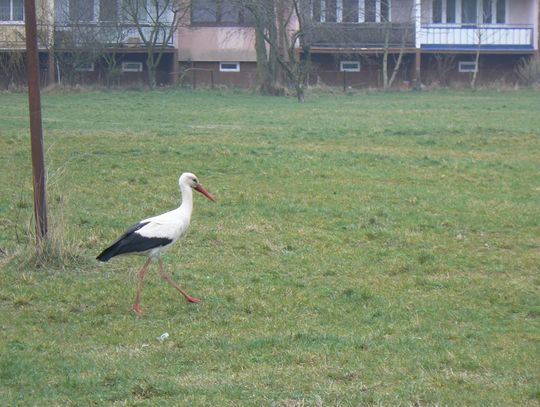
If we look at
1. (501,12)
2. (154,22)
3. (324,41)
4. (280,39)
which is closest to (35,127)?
(280,39)

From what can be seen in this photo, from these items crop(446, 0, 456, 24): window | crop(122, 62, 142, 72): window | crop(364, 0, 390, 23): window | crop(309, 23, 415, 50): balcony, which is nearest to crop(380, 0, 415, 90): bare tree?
crop(309, 23, 415, 50): balcony

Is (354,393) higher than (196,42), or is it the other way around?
(196,42)

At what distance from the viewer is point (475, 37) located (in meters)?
51.2

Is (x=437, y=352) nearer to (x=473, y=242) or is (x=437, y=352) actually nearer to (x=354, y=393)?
(x=354, y=393)

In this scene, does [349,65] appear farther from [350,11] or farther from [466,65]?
[466,65]

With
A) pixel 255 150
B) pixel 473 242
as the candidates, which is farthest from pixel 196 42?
pixel 473 242

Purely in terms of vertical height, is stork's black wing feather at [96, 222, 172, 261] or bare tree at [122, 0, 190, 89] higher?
bare tree at [122, 0, 190, 89]

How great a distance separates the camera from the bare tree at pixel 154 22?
4781 centimetres

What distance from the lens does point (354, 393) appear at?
6.44 meters

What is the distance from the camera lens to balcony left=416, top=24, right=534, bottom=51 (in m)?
50.9

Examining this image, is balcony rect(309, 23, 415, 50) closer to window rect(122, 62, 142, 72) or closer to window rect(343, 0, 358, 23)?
window rect(343, 0, 358, 23)

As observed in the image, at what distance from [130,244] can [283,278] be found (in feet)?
6.19

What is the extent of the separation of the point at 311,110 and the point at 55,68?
19286 mm

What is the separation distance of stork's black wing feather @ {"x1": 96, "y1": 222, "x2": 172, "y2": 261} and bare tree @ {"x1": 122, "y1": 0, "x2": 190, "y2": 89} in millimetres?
38993
